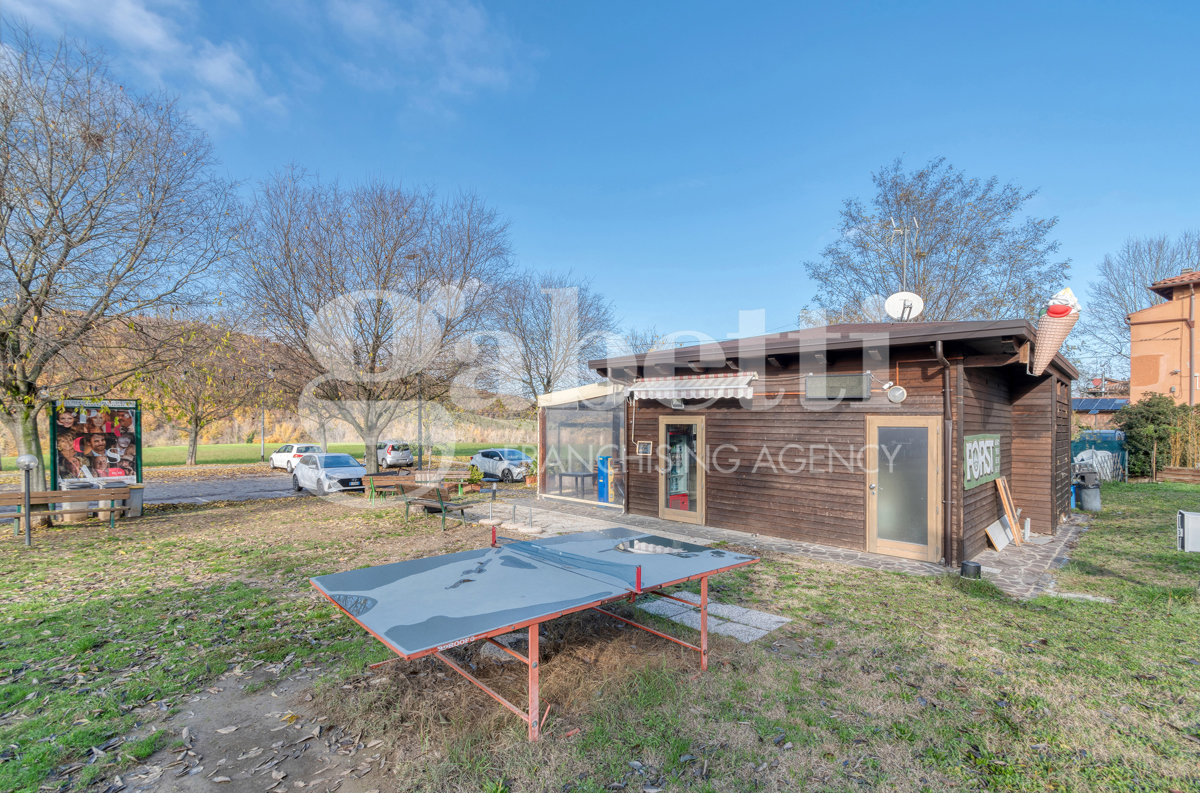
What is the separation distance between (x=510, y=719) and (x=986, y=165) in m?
25.1

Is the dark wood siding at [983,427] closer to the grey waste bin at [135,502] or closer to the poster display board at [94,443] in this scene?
the grey waste bin at [135,502]

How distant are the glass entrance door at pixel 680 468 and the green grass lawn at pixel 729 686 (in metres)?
3.48

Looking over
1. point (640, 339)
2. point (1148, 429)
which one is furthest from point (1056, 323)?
point (640, 339)

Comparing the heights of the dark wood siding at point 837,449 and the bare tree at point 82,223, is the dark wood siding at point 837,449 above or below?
below

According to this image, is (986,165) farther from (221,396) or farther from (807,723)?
(221,396)

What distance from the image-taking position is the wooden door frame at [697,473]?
9.91 meters

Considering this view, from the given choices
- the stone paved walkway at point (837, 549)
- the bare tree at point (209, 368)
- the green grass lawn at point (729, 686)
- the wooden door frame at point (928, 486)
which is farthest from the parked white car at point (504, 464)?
the wooden door frame at point (928, 486)

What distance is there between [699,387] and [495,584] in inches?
250

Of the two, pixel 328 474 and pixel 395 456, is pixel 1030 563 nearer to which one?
pixel 328 474

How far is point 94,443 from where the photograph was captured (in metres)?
10.8

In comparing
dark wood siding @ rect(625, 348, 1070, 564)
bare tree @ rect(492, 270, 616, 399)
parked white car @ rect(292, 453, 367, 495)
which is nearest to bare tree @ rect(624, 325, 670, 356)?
bare tree @ rect(492, 270, 616, 399)

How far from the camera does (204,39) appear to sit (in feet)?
31.1

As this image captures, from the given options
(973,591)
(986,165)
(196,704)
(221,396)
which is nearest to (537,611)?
(196,704)

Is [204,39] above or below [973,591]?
above
